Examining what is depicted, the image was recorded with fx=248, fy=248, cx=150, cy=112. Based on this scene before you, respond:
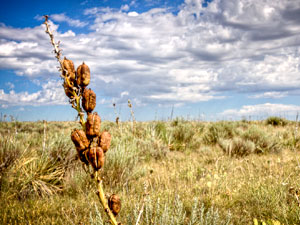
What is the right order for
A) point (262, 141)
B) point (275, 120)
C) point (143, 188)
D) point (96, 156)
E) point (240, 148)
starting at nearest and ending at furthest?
point (96, 156)
point (143, 188)
point (240, 148)
point (262, 141)
point (275, 120)

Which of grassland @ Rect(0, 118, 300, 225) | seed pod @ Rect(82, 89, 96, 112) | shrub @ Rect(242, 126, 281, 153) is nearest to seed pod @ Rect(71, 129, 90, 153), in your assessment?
seed pod @ Rect(82, 89, 96, 112)

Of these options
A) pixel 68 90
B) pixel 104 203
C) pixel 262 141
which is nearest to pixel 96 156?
pixel 104 203

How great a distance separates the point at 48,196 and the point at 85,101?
12.6ft

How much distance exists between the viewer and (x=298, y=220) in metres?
2.62

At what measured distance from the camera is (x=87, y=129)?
975 millimetres

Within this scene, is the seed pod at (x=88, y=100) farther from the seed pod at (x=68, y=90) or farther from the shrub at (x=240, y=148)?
the shrub at (x=240, y=148)

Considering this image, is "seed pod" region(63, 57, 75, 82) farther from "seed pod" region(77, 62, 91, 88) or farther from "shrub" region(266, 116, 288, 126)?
"shrub" region(266, 116, 288, 126)

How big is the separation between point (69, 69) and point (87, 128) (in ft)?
0.97

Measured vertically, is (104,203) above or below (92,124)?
below

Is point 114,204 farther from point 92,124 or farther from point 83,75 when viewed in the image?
point 83,75

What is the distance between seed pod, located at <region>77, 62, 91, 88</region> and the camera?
1066 mm

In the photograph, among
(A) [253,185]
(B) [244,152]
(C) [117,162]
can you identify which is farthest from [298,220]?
(B) [244,152]

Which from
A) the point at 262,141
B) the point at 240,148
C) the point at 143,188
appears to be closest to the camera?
the point at 143,188

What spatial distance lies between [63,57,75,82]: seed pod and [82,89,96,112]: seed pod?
5.1 inches
